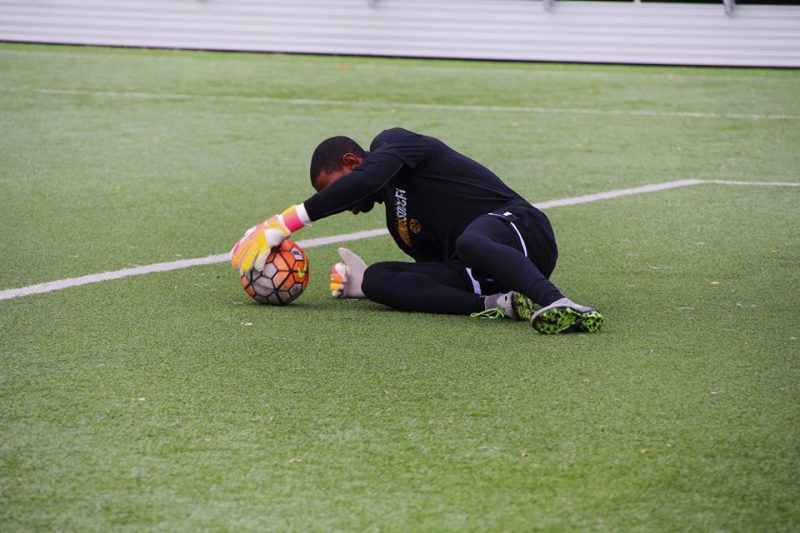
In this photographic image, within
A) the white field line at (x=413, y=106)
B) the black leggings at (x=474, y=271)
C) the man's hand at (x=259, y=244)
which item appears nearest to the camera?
the black leggings at (x=474, y=271)

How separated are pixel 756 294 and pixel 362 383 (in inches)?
101

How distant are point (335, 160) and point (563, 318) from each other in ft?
4.36

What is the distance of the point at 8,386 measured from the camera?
4199 millimetres

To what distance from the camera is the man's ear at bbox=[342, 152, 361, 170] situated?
5395 mm

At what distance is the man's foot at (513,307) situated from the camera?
17.3 ft

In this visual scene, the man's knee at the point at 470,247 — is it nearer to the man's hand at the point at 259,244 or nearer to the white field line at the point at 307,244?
the man's hand at the point at 259,244

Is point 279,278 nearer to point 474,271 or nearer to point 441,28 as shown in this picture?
point 474,271

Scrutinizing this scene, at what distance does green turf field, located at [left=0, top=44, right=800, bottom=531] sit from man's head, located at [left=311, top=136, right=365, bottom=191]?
665mm

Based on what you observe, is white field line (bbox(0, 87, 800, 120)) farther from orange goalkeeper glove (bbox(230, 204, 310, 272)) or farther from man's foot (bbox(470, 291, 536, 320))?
man's foot (bbox(470, 291, 536, 320))

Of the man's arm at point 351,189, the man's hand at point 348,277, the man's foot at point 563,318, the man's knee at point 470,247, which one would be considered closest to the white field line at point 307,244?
the man's hand at point 348,277

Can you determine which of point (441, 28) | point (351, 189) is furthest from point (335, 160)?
point (441, 28)

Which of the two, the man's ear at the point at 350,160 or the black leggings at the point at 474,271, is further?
the man's ear at the point at 350,160

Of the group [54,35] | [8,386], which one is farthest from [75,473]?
[54,35]

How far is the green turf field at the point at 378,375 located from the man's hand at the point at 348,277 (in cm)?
14
